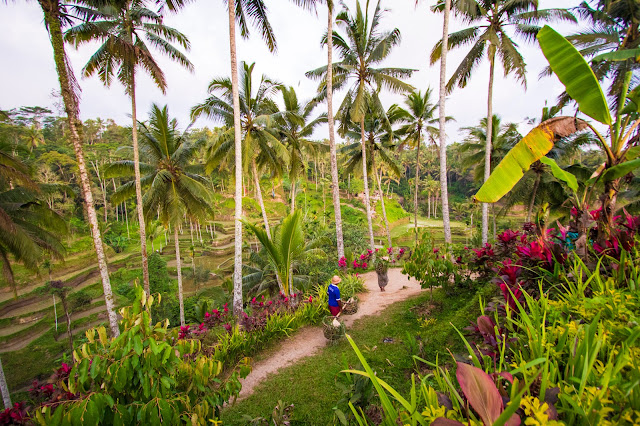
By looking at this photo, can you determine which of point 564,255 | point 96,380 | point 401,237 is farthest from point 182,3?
point 401,237

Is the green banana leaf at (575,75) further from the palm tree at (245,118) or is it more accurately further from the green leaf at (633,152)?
the palm tree at (245,118)

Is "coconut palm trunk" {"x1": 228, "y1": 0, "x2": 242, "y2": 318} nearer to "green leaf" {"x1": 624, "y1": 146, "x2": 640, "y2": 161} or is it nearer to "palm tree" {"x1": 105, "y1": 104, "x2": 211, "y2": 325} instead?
"palm tree" {"x1": 105, "y1": 104, "x2": 211, "y2": 325}

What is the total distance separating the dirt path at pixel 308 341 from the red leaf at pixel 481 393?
4336mm

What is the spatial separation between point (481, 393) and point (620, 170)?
2.41m

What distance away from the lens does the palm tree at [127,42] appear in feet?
25.2

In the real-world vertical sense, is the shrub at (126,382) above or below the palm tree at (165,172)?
below

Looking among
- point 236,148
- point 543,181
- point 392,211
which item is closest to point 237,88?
point 236,148

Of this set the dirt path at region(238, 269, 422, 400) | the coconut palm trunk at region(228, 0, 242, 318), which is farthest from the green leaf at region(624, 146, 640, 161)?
the coconut palm trunk at region(228, 0, 242, 318)

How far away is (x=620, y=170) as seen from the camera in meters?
2.12

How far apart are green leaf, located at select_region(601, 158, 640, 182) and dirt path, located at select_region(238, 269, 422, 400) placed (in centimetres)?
513

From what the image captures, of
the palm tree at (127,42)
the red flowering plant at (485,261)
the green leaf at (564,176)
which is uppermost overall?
the palm tree at (127,42)

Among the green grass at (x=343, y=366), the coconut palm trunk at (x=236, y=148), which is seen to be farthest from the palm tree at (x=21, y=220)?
the green grass at (x=343, y=366)

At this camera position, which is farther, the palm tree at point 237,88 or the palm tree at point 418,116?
the palm tree at point 418,116

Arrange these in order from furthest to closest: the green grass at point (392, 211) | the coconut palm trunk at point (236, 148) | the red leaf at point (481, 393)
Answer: the green grass at point (392, 211) → the coconut palm trunk at point (236, 148) → the red leaf at point (481, 393)
